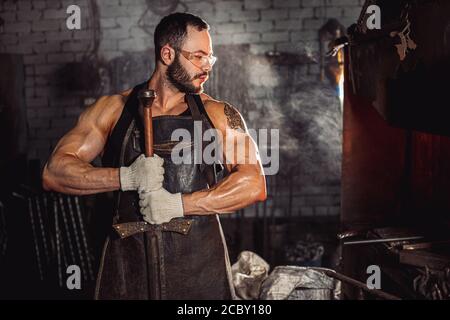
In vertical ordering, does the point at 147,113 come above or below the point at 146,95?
below

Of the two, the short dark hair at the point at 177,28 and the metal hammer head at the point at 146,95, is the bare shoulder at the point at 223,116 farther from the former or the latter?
the metal hammer head at the point at 146,95

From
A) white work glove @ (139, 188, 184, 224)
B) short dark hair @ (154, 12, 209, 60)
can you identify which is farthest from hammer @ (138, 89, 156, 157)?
short dark hair @ (154, 12, 209, 60)

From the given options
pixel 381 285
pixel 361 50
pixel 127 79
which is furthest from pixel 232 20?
pixel 381 285

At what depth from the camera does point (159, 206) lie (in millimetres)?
2867

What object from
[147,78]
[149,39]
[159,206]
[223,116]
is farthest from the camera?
[147,78]

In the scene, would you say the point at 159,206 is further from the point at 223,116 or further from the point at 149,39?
the point at 149,39

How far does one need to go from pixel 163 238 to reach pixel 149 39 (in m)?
4.83

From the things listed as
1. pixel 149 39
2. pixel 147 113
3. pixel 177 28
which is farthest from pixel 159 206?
pixel 149 39

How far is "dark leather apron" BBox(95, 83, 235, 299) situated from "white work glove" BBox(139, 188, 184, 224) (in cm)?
25

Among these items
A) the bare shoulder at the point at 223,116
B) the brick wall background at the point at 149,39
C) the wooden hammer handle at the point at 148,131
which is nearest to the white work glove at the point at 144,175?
the wooden hammer handle at the point at 148,131

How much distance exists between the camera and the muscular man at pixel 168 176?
10.0 ft

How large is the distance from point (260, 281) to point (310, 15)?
3967 mm

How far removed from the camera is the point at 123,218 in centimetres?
324
